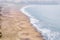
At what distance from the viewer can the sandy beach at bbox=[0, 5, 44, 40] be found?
6.06 feet

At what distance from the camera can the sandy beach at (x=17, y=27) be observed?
6.06 ft

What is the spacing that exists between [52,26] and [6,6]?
72 centimetres

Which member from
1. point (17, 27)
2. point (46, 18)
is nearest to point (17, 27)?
point (17, 27)

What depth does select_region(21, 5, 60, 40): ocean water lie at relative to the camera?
1.81 meters

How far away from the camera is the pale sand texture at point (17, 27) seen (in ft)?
6.06

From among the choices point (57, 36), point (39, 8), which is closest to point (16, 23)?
point (39, 8)

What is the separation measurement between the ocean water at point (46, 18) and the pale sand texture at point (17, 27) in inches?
2.8

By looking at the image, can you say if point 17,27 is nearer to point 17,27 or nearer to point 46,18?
point 17,27

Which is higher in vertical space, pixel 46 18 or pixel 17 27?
pixel 46 18

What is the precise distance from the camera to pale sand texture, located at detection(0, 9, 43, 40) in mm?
1846

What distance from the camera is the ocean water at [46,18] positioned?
1809 mm

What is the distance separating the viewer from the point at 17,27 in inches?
78.6

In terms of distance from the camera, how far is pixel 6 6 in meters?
2.25

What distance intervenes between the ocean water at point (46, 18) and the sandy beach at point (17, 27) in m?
0.07
